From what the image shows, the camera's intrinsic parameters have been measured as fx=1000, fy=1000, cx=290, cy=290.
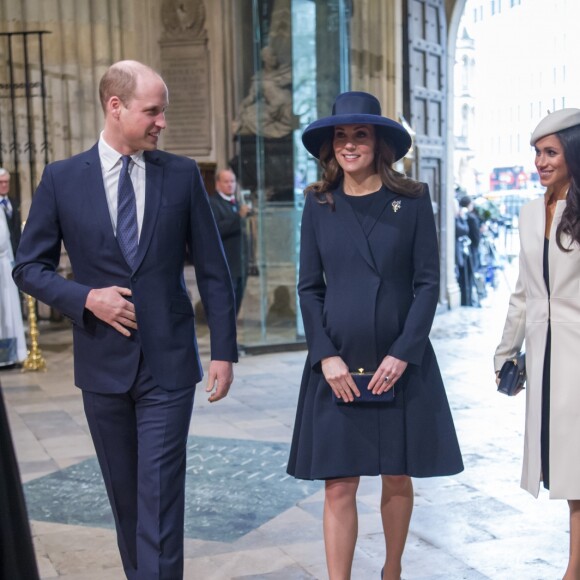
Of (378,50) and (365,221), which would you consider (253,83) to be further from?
(365,221)

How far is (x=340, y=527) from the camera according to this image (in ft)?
11.0

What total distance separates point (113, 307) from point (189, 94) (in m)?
10.6

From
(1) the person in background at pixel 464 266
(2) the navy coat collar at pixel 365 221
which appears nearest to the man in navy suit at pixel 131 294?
(2) the navy coat collar at pixel 365 221

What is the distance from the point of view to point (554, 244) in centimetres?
340

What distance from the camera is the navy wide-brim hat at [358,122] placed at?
329 cm

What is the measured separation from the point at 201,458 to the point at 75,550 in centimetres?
160

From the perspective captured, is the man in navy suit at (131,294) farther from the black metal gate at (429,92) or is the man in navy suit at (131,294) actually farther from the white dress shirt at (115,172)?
the black metal gate at (429,92)

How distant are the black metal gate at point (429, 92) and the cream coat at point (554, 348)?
9.25m

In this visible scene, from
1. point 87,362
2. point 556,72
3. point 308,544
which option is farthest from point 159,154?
point 556,72

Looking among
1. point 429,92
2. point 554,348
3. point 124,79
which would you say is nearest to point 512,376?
point 554,348

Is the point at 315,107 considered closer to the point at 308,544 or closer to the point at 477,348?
the point at 477,348

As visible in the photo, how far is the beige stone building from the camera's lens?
10.2 meters

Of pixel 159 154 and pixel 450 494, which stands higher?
pixel 159 154

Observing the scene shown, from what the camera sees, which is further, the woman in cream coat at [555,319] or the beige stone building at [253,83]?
the beige stone building at [253,83]
